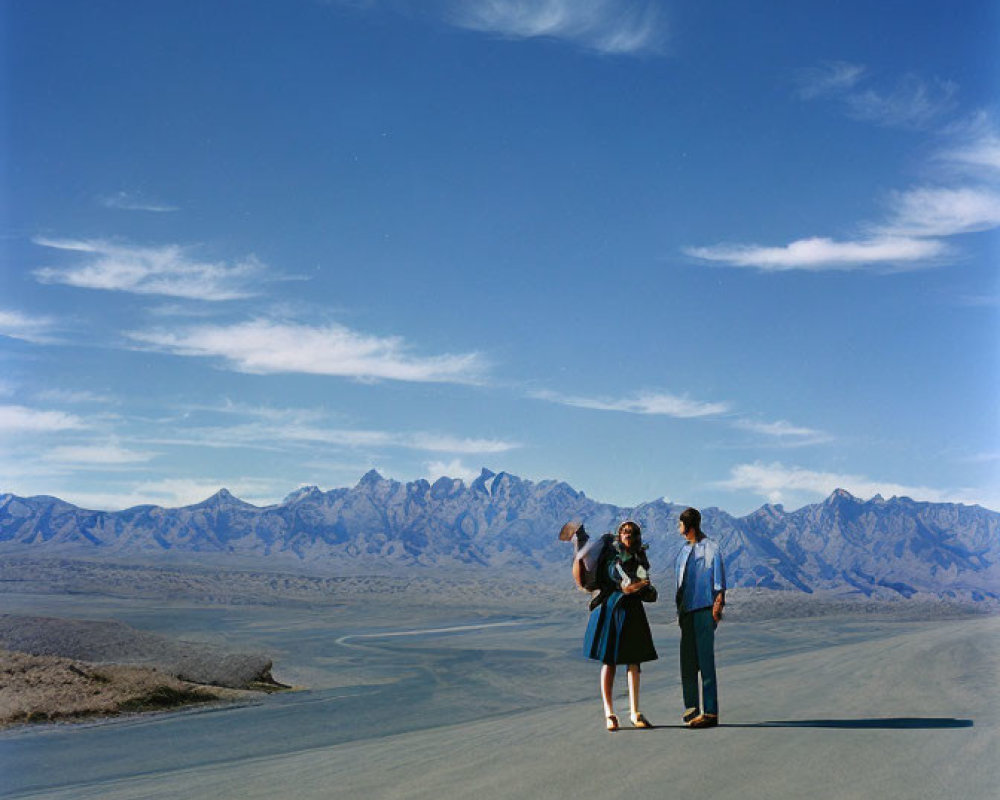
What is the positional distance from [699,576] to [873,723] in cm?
206

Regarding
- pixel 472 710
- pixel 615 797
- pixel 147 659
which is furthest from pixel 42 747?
pixel 147 659

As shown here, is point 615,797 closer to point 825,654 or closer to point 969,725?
point 969,725

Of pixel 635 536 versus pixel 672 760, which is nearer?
pixel 672 760

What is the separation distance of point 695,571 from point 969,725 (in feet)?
8.72

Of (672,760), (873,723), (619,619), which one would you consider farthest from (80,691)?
(873,723)

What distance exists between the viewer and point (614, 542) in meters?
8.54

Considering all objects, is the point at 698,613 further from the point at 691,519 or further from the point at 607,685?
the point at 607,685

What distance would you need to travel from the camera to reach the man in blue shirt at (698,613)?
8.52 metres

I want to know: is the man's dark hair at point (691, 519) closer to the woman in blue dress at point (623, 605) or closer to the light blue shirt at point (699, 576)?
the light blue shirt at point (699, 576)

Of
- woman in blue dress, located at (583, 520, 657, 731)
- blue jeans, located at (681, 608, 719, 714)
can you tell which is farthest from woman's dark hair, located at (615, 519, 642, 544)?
blue jeans, located at (681, 608, 719, 714)

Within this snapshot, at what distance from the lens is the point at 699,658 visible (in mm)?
8562

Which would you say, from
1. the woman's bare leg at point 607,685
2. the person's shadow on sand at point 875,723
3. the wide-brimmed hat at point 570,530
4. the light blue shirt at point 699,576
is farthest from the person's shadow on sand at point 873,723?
the wide-brimmed hat at point 570,530

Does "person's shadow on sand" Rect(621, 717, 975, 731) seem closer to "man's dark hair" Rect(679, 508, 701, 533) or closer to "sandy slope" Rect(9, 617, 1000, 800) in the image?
"sandy slope" Rect(9, 617, 1000, 800)

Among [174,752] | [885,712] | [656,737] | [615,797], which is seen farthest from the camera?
[174,752]
